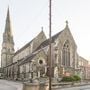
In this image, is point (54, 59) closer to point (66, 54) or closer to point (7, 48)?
point (66, 54)

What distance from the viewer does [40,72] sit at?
5447 centimetres

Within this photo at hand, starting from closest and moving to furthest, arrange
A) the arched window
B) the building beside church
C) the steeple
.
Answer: the building beside church < the arched window < the steeple

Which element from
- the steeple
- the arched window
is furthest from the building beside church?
the steeple

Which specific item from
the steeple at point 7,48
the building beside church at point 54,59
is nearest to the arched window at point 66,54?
the building beside church at point 54,59

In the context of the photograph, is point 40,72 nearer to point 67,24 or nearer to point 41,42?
point 67,24

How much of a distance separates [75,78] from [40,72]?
8.73 m

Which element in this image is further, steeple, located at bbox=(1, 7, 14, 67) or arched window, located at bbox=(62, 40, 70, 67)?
steeple, located at bbox=(1, 7, 14, 67)

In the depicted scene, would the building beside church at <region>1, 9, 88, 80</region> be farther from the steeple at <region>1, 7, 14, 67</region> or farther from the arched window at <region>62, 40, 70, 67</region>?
the steeple at <region>1, 7, 14, 67</region>

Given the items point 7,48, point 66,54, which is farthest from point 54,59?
point 7,48

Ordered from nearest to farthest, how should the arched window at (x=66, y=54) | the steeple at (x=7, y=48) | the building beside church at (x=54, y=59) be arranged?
the building beside church at (x=54, y=59) < the arched window at (x=66, y=54) < the steeple at (x=7, y=48)

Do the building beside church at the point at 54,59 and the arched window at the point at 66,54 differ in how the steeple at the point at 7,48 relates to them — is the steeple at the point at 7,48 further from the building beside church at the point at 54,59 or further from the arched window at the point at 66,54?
the arched window at the point at 66,54

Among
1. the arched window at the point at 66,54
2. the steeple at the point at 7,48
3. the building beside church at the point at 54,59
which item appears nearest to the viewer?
the building beside church at the point at 54,59

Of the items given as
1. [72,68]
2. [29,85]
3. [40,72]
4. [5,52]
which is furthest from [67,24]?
[29,85]

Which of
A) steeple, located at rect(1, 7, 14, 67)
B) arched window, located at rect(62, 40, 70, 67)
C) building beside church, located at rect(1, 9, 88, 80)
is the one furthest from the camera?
steeple, located at rect(1, 7, 14, 67)
